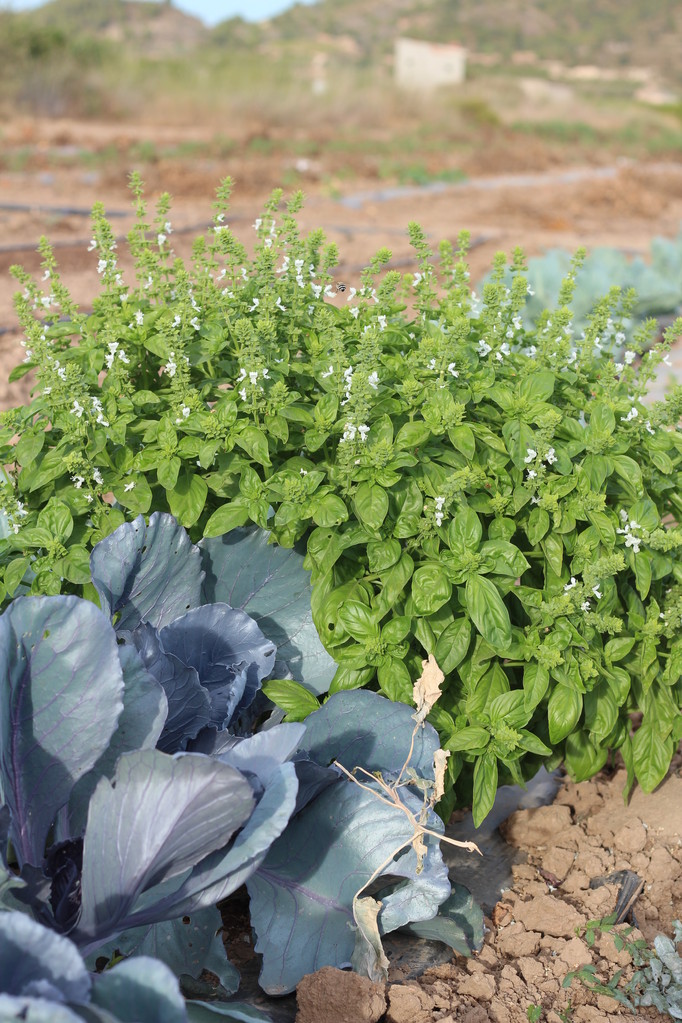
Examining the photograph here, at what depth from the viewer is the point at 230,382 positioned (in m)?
2.26

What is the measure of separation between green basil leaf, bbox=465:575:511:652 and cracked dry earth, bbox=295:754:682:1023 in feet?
1.94

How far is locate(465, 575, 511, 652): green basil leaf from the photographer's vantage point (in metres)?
1.92

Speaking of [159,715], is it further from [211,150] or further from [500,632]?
[211,150]

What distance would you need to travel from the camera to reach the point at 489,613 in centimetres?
193

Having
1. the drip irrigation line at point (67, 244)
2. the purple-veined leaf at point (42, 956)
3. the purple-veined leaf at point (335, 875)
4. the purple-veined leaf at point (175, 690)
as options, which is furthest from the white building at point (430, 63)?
the purple-veined leaf at point (42, 956)

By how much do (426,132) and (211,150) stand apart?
8.43 metres

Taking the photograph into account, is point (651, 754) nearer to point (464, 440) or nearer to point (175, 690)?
point (464, 440)

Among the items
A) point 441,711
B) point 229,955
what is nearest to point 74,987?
point 229,955

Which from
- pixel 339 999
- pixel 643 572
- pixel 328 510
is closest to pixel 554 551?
pixel 643 572

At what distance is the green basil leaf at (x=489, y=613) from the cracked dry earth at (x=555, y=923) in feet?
1.94

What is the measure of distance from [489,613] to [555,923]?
67 cm

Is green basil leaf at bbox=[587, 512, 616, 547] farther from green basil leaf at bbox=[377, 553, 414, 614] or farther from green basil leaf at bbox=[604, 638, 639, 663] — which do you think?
green basil leaf at bbox=[377, 553, 414, 614]

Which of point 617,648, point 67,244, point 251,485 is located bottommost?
point 67,244

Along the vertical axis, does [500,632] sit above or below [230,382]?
below
